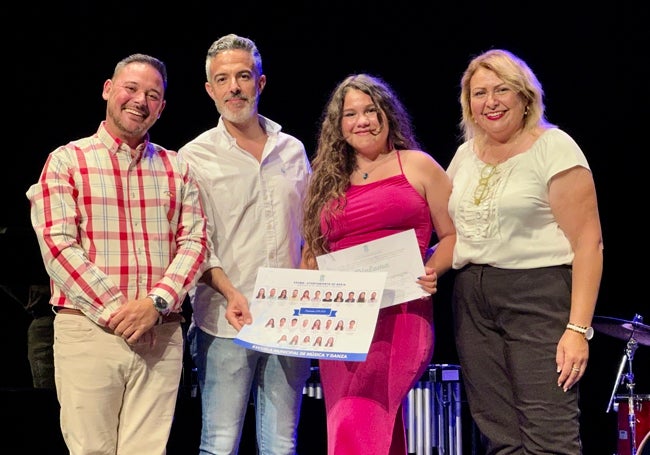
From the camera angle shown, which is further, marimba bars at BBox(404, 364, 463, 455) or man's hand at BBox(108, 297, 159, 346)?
marimba bars at BBox(404, 364, 463, 455)

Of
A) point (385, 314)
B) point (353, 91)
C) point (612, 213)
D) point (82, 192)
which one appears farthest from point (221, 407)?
point (612, 213)

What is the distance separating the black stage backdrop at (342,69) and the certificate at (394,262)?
126 inches

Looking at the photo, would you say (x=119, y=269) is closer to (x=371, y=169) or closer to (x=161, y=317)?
(x=161, y=317)

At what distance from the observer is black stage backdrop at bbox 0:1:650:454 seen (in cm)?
562

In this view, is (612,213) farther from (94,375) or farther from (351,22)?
(94,375)

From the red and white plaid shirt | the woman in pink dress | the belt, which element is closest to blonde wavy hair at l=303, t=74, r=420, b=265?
the woman in pink dress

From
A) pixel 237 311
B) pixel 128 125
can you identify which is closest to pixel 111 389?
pixel 237 311

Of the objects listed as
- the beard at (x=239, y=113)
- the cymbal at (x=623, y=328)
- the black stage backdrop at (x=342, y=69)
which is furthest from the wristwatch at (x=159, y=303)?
the black stage backdrop at (x=342, y=69)

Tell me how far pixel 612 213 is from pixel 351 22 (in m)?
2.34

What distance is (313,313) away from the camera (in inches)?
107

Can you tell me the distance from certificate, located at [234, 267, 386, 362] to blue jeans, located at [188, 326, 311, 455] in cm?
26

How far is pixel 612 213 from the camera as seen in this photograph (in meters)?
6.02

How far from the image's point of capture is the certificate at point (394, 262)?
2.74 m

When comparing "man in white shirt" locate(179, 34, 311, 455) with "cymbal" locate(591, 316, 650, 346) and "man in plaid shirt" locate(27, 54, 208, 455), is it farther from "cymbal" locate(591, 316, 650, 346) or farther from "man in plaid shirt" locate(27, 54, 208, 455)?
"cymbal" locate(591, 316, 650, 346)
